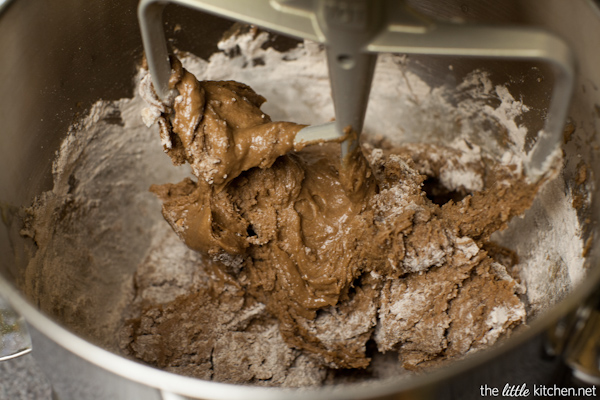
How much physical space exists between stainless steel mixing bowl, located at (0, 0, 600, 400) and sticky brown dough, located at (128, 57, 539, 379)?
0.73ft

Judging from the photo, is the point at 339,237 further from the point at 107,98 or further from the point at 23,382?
the point at 23,382

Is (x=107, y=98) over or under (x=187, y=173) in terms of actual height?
over

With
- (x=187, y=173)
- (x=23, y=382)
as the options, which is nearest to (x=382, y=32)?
(x=187, y=173)

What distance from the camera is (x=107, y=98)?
1423 millimetres

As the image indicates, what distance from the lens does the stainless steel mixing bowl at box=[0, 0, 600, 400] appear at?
31.6 inches

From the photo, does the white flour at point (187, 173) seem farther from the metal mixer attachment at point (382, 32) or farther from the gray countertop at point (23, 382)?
the metal mixer attachment at point (382, 32)

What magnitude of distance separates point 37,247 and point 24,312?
425 millimetres

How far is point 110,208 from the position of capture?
153 centimetres

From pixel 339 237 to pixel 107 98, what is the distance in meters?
0.69

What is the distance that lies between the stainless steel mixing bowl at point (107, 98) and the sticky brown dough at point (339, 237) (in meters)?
0.22

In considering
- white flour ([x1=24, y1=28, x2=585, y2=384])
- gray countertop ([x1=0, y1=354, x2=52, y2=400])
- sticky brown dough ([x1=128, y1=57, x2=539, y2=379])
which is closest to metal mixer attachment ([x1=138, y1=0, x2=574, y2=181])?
sticky brown dough ([x1=128, y1=57, x2=539, y2=379])

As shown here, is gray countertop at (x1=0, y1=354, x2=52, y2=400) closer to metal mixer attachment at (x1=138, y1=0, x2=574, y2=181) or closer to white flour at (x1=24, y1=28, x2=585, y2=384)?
white flour at (x1=24, y1=28, x2=585, y2=384)

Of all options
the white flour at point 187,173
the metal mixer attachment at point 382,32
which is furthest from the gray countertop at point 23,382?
the metal mixer attachment at point 382,32

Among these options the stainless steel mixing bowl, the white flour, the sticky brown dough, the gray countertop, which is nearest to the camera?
the stainless steel mixing bowl
